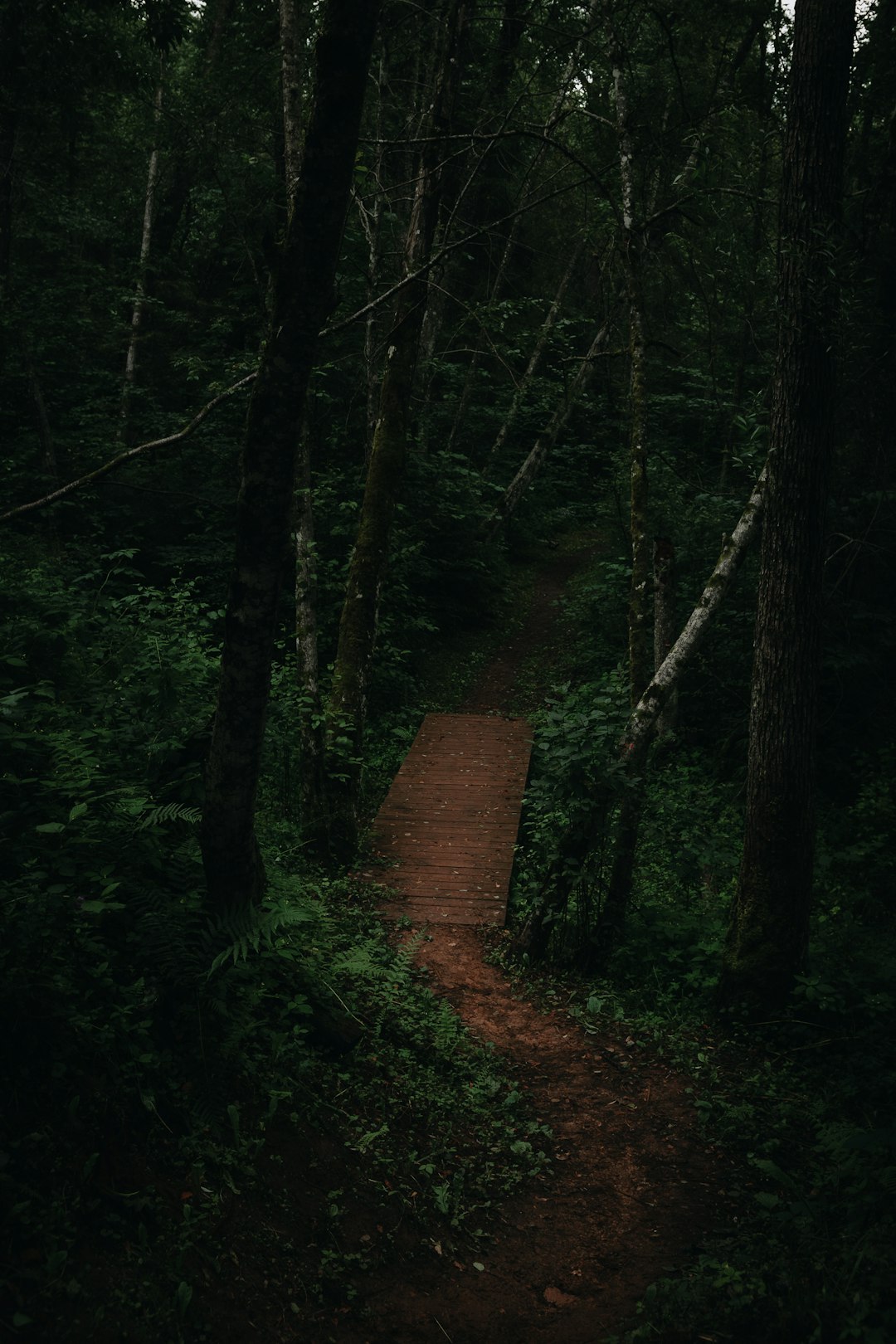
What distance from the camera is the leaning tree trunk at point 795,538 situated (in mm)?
5781

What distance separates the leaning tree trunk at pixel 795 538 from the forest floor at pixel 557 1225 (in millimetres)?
1310

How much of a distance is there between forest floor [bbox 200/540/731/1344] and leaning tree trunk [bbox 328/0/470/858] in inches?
130

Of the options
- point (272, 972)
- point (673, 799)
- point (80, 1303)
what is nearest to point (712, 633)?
point (673, 799)

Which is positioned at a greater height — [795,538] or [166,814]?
[795,538]

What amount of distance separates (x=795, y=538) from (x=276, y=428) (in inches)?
151

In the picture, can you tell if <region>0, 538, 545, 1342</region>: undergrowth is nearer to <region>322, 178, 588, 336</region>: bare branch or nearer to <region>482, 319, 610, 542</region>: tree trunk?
<region>322, 178, 588, 336</region>: bare branch

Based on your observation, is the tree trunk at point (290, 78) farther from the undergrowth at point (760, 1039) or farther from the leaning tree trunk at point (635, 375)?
the undergrowth at point (760, 1039)

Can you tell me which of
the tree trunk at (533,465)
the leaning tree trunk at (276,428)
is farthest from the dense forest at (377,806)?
the tree trunk at (533,465)

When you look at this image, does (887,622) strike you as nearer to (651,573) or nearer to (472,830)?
(651,573)


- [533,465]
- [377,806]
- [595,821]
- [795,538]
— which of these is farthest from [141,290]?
[795,538]

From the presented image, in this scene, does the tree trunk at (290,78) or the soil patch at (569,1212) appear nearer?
the soil patch at (569,1212)

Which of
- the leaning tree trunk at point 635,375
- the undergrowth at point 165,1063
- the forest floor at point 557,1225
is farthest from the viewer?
the leaning tree trunk at point 635,375

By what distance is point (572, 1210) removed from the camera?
439cm

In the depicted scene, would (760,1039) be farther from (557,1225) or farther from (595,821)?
(557,1225)
